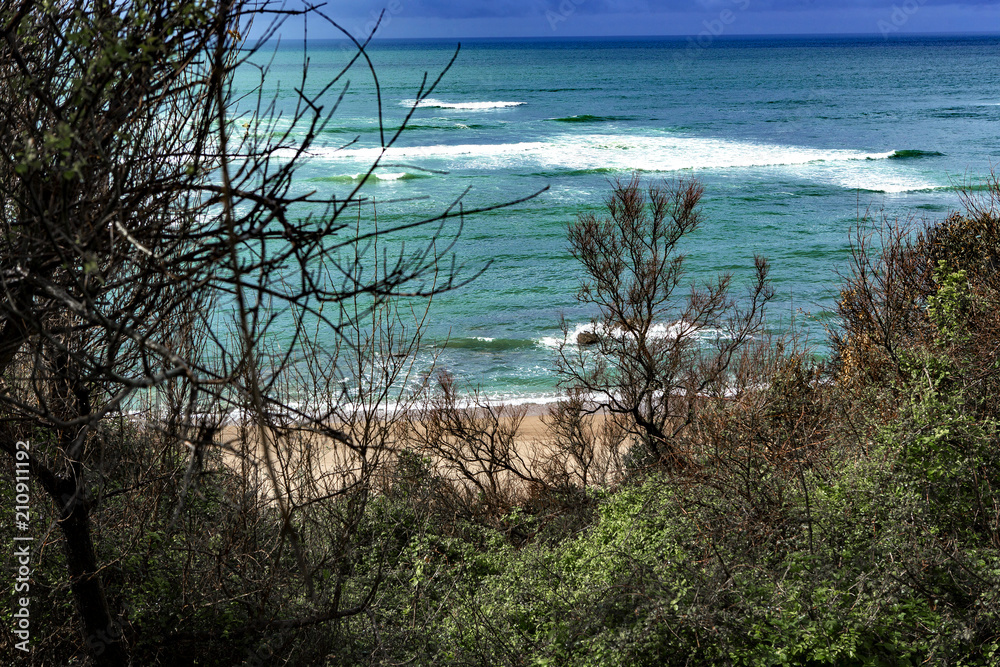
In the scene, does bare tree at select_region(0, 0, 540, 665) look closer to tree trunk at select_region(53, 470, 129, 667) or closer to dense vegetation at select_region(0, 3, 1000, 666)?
dense vegetation at select_region(0, 3, 1000, 666)

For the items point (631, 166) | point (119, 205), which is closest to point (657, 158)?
point (631, 166)

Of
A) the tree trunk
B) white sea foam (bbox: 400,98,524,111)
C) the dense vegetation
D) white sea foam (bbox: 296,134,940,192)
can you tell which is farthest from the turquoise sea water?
the tree trunk

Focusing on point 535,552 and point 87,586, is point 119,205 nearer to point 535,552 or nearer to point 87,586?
point 87,586

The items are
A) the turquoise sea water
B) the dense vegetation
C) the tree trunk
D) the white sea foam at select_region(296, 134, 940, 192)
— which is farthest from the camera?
the white sea foam at select_region(296, 134, 940, 192)

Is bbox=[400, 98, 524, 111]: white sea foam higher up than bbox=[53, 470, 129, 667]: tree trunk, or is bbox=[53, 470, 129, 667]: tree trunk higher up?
bbox=[400, 98, 524, 111]: white sea foam

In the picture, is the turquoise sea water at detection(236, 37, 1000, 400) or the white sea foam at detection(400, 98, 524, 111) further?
the white sea foam at detection(400, 98, 524, 111)

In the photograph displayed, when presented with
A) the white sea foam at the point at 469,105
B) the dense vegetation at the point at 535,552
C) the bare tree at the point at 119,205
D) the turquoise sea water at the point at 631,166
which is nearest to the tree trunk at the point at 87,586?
the dense vegetation at the point at 535,552

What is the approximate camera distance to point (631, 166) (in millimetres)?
44156

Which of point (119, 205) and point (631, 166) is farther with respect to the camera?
point (631, 166)

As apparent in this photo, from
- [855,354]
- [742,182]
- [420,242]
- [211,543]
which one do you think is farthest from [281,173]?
[742,182]

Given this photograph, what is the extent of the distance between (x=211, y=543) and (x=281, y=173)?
14.5 feet

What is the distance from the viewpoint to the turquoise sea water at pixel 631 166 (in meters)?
23.9

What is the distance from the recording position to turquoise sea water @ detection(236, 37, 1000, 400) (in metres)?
23.9

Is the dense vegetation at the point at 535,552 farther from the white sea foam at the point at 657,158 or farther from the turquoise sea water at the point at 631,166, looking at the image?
the white sea foam at the point at 657,158
